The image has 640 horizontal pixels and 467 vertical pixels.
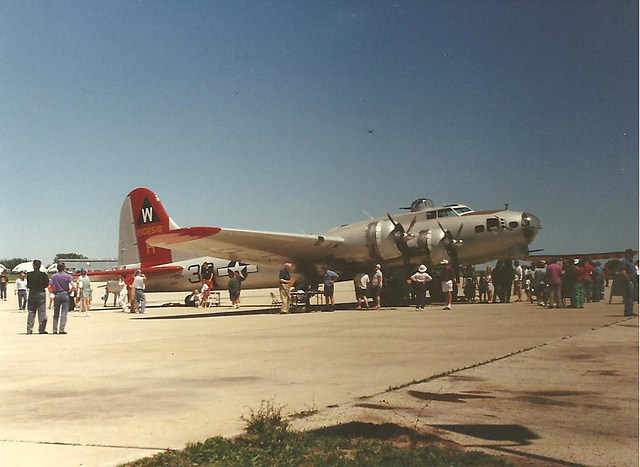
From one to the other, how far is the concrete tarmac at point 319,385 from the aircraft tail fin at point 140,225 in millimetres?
15521

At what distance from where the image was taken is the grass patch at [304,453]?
378 cm

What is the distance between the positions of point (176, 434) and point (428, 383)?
9.55ft

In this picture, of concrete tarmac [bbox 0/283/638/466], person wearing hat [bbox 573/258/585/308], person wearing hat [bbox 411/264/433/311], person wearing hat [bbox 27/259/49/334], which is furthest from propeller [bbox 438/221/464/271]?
person wearing hat [bbox 27/259/49/334]

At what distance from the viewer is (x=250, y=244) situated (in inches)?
821

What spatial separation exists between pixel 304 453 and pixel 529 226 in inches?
712

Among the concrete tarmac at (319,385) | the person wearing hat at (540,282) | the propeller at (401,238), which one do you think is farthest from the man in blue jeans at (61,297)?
the person wearing hat at (540,282)

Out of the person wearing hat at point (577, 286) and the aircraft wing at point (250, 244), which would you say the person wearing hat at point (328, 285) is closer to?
the aircraft wing at point (250, 244)

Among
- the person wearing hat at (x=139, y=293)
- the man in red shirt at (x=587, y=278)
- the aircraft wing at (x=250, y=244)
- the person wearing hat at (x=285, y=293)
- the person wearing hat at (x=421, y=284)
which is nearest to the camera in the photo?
the aircraft wing at (x=250, y=244)

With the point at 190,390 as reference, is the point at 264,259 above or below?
above

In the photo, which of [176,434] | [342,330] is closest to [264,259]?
[342,330]

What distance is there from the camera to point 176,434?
458cm

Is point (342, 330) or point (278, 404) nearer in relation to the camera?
point (278, 404)

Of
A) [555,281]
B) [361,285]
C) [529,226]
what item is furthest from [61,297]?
[529,226]

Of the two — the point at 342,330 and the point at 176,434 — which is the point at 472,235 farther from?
the point at 176,434
